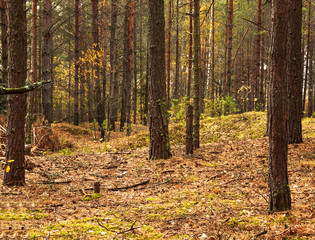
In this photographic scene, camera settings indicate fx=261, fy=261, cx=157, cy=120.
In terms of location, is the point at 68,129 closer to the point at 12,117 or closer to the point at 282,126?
the point at 12,117

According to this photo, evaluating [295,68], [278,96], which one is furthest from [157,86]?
[278,96]

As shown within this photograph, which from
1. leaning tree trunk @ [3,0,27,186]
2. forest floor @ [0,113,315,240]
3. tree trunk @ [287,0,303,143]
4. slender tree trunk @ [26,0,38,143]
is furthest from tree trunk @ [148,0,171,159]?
slender tree trunk @ [26,0,38,143]

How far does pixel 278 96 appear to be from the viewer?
3482mm

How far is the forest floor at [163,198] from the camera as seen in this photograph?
3383 millimetres

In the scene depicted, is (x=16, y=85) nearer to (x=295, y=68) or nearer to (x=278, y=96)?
(x=278, y=96)

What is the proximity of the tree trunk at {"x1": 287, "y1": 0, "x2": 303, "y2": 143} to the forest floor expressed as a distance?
730mm

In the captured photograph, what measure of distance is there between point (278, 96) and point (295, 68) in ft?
20.1

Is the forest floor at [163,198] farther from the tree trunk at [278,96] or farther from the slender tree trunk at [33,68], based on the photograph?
the slender tree trunk at [33,68]

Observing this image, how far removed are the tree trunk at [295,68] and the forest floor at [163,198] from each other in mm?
730

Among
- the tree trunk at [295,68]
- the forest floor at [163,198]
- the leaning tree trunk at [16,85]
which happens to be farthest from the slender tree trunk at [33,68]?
the tree trunk at [295,68]

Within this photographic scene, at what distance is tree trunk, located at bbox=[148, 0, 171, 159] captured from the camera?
8086 millimetres

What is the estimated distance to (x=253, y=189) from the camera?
5160mm

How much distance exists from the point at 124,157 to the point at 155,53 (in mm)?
3819

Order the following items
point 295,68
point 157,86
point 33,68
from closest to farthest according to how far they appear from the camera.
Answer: point 157,86 < point 295,68 < point 33,68
